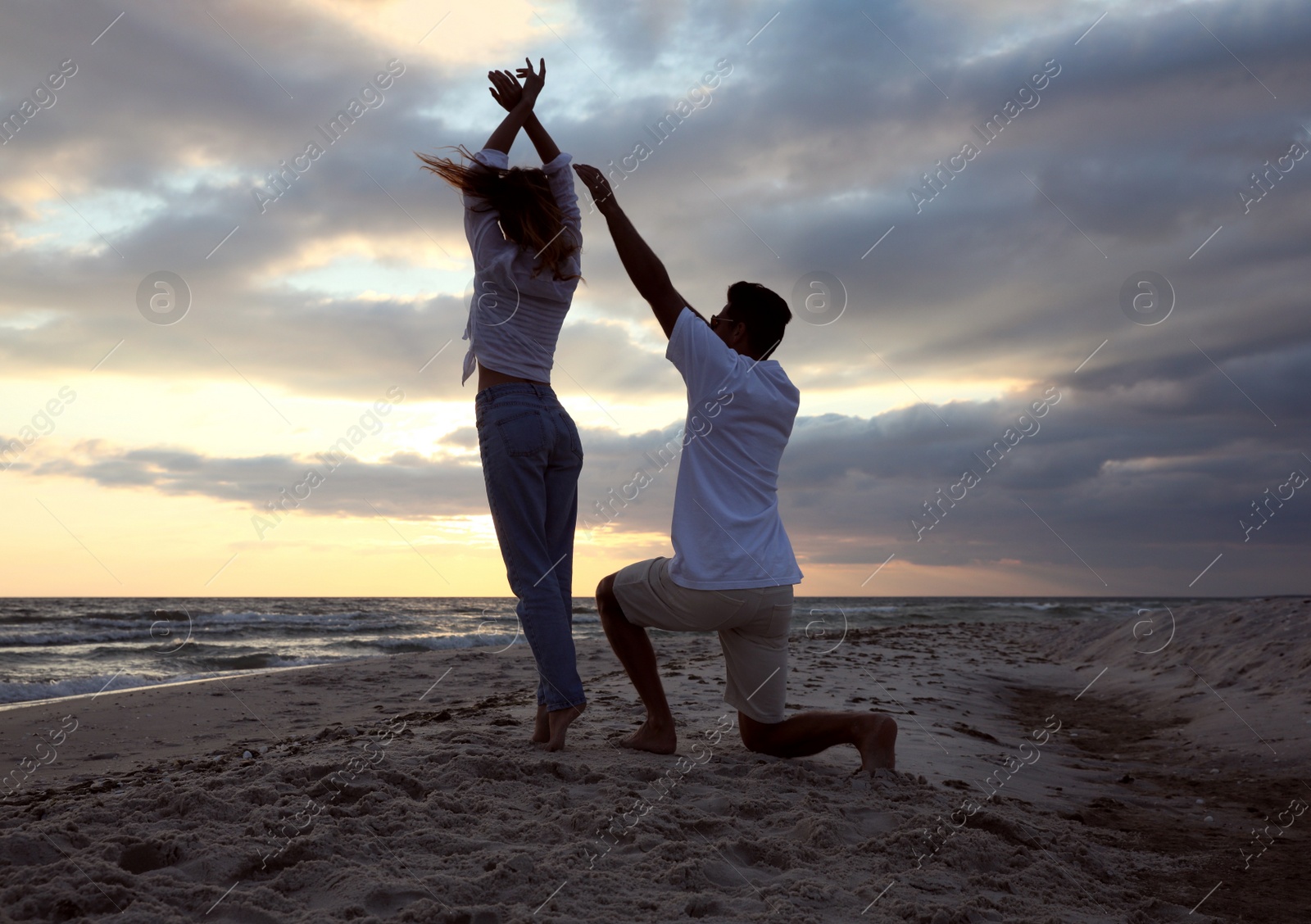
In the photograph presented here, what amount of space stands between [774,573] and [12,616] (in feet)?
80.8

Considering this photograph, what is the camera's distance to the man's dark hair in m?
3.24

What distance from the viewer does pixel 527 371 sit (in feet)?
10.8

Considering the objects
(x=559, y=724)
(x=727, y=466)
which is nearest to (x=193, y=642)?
(x=559, y=724)

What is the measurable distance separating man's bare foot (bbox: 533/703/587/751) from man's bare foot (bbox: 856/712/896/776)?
43.7 inches

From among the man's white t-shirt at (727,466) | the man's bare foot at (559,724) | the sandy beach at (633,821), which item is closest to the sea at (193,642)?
the sandy beach at (633,821)

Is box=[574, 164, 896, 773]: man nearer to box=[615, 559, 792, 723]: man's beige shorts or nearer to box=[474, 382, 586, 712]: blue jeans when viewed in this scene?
box=[615, 559, 792, 723]: man's beige shorts

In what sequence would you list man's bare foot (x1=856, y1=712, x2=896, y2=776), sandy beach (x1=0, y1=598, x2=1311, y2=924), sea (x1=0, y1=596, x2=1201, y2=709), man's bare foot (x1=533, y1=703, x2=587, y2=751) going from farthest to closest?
sea (x1=0, y1=596, x2=1201, y2=709)
man's bare foot (x1=533, y1=703, x2=587, y2=751)
man's bare foot (x1=856, y1=712, x2=896, y2=776)
sandy beach (x1=0, y1=598, x2=1311, y2=924)

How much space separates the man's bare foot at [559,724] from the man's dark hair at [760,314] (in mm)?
1616

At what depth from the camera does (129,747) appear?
4.85 metres

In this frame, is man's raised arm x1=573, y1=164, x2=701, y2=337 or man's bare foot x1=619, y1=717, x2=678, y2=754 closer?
man's raised arm x1=573, y1=164, x2=701, y2=337

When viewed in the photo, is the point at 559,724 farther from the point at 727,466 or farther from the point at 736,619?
the point at 727,466

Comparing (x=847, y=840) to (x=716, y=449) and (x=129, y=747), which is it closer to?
(x=716, y=449)

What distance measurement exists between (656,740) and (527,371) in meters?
1.61

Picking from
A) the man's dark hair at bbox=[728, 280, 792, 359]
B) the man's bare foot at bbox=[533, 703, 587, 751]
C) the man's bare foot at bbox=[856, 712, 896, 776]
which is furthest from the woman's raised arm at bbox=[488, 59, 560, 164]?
the man's bare foot at bbox=[856, 712, 896, 776]
